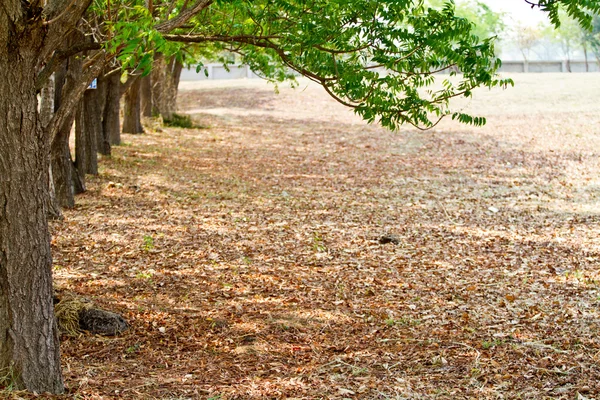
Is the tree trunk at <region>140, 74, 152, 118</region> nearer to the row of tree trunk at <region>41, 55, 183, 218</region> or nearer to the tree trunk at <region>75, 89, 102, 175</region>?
the row of tree trunk at <region>41, 55, 183, 218</region>

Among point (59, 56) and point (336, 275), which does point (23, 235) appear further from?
point (336, 275)

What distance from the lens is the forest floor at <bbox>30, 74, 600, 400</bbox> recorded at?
5621 millimetres

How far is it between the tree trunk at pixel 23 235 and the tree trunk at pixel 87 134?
25.2ft

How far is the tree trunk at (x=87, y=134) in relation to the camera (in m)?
12.3

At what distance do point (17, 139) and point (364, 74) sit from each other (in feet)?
8.45

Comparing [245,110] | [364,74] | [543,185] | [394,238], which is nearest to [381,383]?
[364,74]

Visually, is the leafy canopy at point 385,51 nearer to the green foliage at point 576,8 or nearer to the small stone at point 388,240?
the green foliage at point 576,8

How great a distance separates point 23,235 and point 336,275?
427 centimetres

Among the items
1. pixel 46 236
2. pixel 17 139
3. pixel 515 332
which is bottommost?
pixel 515 332

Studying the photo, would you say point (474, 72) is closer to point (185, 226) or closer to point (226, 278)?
point (226, 278)

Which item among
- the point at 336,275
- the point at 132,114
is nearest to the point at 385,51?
the point at 336,275

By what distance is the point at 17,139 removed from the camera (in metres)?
4.61

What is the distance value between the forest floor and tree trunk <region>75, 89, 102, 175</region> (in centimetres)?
50

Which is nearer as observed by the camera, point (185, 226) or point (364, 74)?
point (364, 74)
